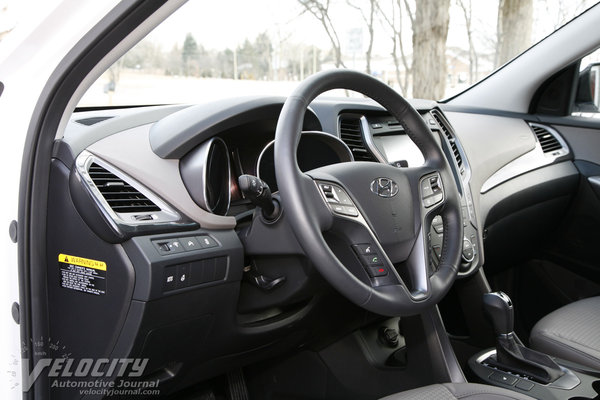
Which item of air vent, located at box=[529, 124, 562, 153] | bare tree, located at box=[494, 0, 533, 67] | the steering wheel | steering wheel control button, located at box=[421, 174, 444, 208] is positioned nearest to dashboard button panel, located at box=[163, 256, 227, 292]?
the steering wheel

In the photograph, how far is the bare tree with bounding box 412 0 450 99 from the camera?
4355 millimetres

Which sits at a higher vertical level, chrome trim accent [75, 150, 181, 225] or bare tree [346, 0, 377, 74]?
bare tree [346, 0, 377, 74]

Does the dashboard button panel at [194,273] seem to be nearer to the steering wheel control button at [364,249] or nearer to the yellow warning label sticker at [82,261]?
the yellow warning label sticker at [82,261]

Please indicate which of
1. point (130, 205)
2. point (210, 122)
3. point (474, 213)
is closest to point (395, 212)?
point (210, 122)

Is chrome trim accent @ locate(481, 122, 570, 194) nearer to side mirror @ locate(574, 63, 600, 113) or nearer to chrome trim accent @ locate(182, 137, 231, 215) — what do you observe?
side mirror @ locate(574, 63, 600, 113)

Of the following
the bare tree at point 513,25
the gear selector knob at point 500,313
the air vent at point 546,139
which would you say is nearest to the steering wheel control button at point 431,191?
the gear selector knob at point 500,313

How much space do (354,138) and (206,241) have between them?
2.39 ft

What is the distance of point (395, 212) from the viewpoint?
4.69 ft

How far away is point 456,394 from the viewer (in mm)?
1432

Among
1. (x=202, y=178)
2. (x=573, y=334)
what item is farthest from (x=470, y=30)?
(x=202, y=178)

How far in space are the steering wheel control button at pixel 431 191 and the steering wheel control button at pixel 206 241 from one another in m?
0.52

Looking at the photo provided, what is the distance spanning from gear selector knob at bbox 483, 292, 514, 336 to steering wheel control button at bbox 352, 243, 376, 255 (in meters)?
0.71

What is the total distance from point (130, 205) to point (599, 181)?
211cm

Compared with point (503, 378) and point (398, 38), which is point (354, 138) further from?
point (398, 38)
